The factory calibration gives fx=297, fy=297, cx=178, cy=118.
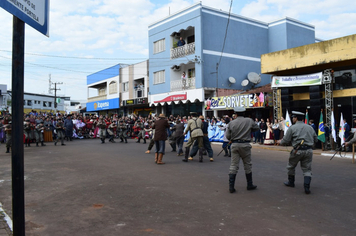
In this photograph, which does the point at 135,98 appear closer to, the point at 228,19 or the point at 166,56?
the point at 166,56

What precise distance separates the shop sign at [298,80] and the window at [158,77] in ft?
47.0

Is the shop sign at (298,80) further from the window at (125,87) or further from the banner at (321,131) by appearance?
the window at (125,87)

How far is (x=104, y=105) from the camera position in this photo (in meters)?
40.5

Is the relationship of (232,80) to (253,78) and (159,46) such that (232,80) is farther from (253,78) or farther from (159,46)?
(159,46)

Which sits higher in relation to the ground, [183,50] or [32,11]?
[183,50]

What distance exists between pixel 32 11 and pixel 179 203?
4100mm

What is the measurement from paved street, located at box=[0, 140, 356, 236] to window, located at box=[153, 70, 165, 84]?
21.6 meters

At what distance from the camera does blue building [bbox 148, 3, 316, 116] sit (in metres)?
25.6

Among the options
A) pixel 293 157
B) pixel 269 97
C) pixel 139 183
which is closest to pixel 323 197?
pixel 293 157

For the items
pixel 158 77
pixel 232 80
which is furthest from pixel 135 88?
pixel 232 80

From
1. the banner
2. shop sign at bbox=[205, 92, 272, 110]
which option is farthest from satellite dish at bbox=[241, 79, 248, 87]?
the banner

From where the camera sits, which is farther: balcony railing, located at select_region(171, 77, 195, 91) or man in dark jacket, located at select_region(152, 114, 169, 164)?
balcony railing, located at select_region(171, 77, 195, 91)

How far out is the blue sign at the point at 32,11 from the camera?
96.3 inches

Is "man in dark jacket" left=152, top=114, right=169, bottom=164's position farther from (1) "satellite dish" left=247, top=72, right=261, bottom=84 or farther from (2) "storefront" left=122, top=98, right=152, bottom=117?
(2) "storefront" left=122, top=98, right=152, bottom=117
